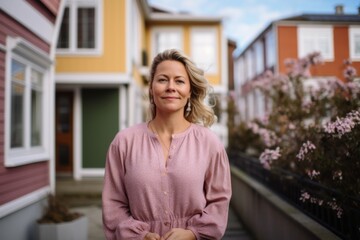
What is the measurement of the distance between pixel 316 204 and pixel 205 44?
1118 cm

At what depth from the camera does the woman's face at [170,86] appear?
2055 mm

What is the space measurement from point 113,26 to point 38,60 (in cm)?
472

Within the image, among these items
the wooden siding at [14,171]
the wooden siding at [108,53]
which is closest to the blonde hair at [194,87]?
the wooden siding at [14,171]

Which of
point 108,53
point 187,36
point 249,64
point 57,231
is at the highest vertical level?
point 187,36

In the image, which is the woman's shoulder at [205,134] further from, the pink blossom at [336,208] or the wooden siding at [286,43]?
the wooden siding at [286,43]

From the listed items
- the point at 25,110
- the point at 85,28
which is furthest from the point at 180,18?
the point at 25,110

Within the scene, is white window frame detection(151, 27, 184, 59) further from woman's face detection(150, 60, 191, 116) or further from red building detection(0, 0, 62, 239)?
woman's face detection(150, 60, 191, 116)

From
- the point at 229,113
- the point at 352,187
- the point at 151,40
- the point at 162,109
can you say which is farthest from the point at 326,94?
the point at 151,40

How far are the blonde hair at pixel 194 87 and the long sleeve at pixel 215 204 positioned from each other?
380 millimetres

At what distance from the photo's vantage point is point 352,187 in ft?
9.54

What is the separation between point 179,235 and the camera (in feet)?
6.20

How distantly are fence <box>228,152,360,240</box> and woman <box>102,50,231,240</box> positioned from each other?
1.38m

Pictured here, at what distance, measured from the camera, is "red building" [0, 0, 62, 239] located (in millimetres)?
4340

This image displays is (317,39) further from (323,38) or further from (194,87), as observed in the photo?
(194,87)
